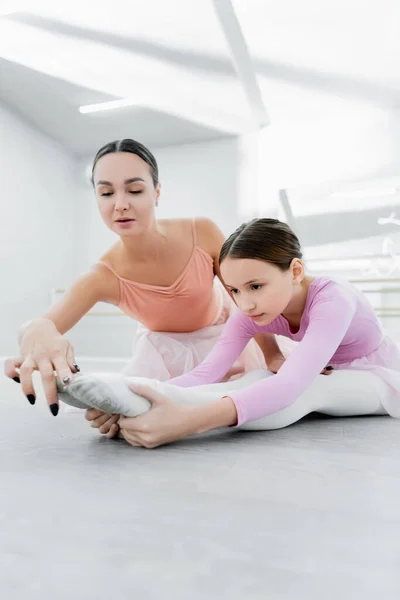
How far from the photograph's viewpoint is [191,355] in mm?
1410

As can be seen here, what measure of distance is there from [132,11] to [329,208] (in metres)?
2.23

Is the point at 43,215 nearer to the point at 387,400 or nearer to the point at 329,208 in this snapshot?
the point at 329,208

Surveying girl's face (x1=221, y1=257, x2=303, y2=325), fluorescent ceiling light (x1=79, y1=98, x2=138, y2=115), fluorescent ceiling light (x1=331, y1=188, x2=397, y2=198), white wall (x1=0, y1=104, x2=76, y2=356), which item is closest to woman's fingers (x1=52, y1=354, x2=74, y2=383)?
girl's face (x1=221, y1=257, x2=303, y2=325)

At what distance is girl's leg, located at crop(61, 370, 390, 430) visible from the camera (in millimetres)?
754

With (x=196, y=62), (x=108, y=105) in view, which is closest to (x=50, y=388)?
(x=196, y=62)

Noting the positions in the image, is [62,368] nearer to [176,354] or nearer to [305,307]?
[305,307]

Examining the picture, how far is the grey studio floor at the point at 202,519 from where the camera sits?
0.40 meters

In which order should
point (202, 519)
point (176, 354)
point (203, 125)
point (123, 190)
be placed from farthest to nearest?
point (203, 125) → point (176, 354) → point (123, 190) → point (202, 519)

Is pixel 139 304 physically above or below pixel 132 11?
below

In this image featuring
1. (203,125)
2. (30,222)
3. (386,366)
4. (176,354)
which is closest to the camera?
(386,366)

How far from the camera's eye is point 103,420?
88 cm

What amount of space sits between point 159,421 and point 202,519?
293 millimetres

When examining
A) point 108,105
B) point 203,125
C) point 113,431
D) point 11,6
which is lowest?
point 113,431

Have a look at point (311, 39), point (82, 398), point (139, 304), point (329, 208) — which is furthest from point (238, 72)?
point (82, 398)
